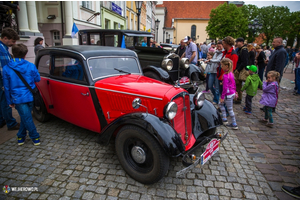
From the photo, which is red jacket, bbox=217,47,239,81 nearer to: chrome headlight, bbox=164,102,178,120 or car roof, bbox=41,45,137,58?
car roof, bbox=41,45,137,58

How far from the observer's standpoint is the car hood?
2.61 metres

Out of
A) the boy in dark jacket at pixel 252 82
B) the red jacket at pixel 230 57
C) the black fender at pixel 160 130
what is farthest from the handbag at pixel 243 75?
the black fender at pixel 160 130

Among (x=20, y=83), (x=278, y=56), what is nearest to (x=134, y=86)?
(x=20, y=83)

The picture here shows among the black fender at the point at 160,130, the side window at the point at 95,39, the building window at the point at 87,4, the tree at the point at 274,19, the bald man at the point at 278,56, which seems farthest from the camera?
the tree at the point at 274,19

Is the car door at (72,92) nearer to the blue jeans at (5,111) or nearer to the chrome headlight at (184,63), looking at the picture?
the blue jeans at (5,111)

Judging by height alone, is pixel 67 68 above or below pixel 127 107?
above

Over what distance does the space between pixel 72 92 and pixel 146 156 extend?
1.78m

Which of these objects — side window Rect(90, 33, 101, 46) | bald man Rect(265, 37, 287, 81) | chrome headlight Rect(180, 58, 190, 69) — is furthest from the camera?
side window Rect(90, 33, 101, 46)

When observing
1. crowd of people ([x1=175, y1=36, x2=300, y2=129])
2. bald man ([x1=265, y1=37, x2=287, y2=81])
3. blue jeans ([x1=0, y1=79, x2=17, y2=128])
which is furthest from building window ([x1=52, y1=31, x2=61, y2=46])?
bald man ([x1=265, y1=37, x2=287, y2=81])

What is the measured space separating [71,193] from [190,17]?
193 ft

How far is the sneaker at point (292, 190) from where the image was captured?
88.0 inches

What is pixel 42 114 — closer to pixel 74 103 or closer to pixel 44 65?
pixel 44 65

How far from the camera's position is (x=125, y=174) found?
267 centimetres

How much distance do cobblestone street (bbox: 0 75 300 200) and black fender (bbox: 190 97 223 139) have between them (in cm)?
54
